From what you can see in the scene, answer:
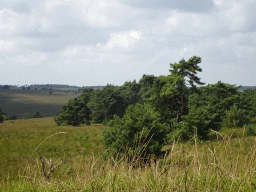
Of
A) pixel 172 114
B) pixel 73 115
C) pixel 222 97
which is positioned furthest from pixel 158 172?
pixel 73 115

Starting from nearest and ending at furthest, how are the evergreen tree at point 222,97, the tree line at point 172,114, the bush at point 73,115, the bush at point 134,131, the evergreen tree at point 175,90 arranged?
1. the bush at point 134,131
2. the tree line at point 172,114
3. the evergreen tree at point 175,90
4. the evergreen tree at point 222,97
5. the bush at point 73,115

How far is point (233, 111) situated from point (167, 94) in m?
10.6

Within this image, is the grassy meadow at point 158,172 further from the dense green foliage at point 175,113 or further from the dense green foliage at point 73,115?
the dense green foliage at point 73,115

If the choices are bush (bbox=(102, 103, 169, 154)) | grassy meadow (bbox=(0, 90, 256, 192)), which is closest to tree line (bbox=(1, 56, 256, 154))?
bush (bbox=(102, 103, 169, 154))

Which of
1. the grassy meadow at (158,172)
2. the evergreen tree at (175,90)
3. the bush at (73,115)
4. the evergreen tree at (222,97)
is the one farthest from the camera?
the bush at (73,115)

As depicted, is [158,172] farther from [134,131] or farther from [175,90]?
[175,90]

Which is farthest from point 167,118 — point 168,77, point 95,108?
point 95,108

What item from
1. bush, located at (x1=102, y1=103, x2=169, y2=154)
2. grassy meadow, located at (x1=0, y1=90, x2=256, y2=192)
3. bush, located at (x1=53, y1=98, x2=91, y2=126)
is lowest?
bush, located at (x1=53, y1=98, x2=91, y2=126)

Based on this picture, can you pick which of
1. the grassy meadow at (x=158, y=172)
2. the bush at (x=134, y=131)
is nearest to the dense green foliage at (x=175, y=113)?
the bush at (x=134, y=131)

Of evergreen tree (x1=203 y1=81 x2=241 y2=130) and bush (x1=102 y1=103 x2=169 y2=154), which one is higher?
evergreen tree (x1=203 y1=81 x2=241 y2=130)

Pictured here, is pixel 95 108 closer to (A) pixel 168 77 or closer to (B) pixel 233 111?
(A) pixel 168 77

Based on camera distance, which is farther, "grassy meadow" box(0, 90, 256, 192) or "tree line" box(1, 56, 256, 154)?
"tree line" box(1, 56, 256, 154)

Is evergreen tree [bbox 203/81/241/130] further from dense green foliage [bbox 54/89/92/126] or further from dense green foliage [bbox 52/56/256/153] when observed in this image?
dense green foliage [bbox 54/89/92/126]

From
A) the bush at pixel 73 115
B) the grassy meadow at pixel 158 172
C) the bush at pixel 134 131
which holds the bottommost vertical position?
the bush at pixel 73 115
